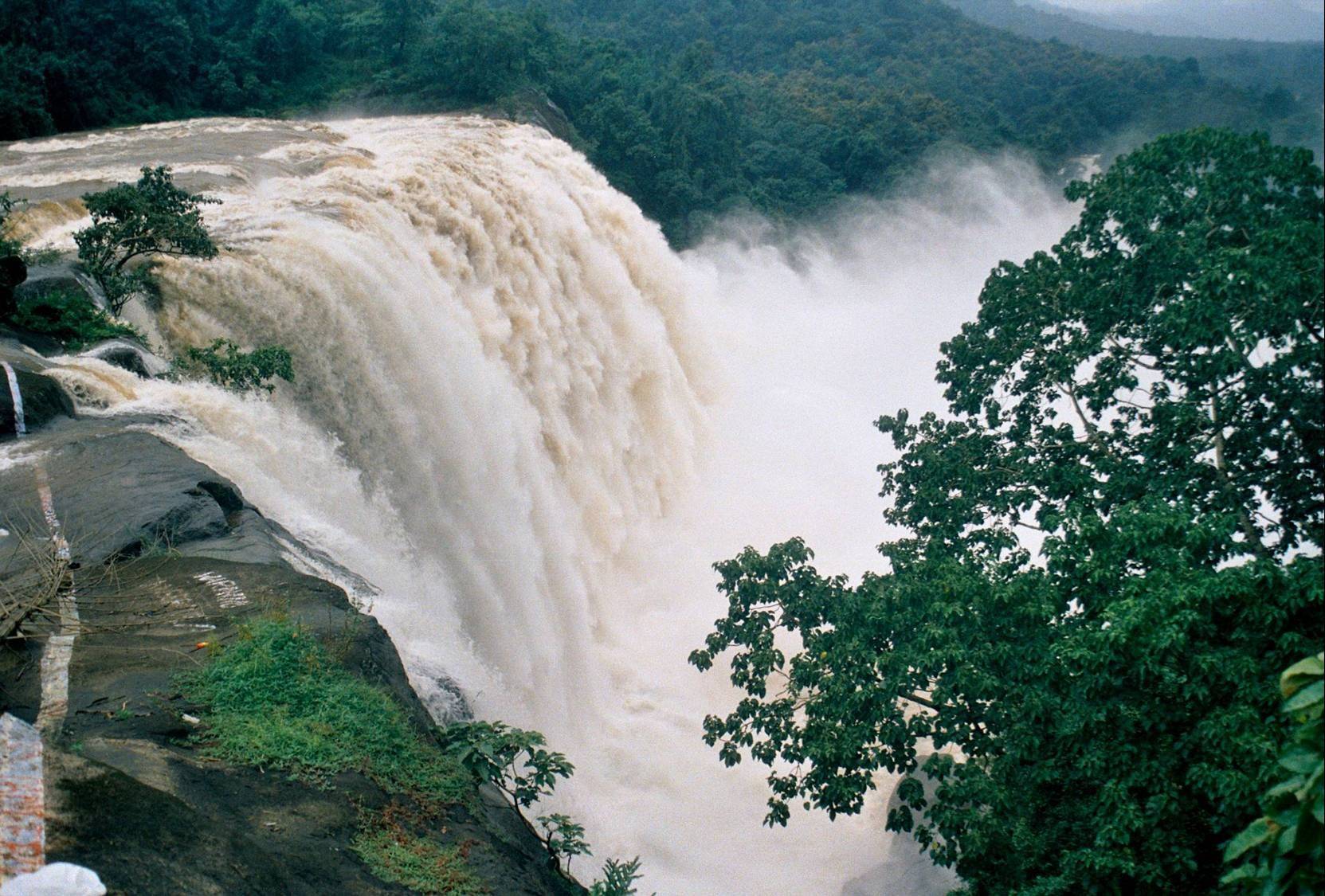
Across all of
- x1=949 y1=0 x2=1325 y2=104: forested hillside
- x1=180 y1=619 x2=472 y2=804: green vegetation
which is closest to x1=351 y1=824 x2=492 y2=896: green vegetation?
x1=180 y1=619 x2=472 y2=804: green vegetation

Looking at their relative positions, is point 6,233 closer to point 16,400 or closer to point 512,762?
point 16,400

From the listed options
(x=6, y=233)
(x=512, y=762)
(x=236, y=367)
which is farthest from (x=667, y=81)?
(x=512, y=762)

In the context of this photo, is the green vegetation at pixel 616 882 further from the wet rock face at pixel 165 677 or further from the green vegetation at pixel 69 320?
the green vegetation at pixel 69 320

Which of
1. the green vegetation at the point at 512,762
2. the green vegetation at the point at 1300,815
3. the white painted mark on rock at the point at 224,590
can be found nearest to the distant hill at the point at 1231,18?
the green vegetation at the point at 1300,815

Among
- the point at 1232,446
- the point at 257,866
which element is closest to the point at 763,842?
the point at 1232,446

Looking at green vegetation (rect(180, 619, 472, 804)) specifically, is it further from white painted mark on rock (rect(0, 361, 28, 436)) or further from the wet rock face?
white painted mark on rock (rect(0, 361, 28, 436))

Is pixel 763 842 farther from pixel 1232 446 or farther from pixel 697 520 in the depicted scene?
pixel 697 520
